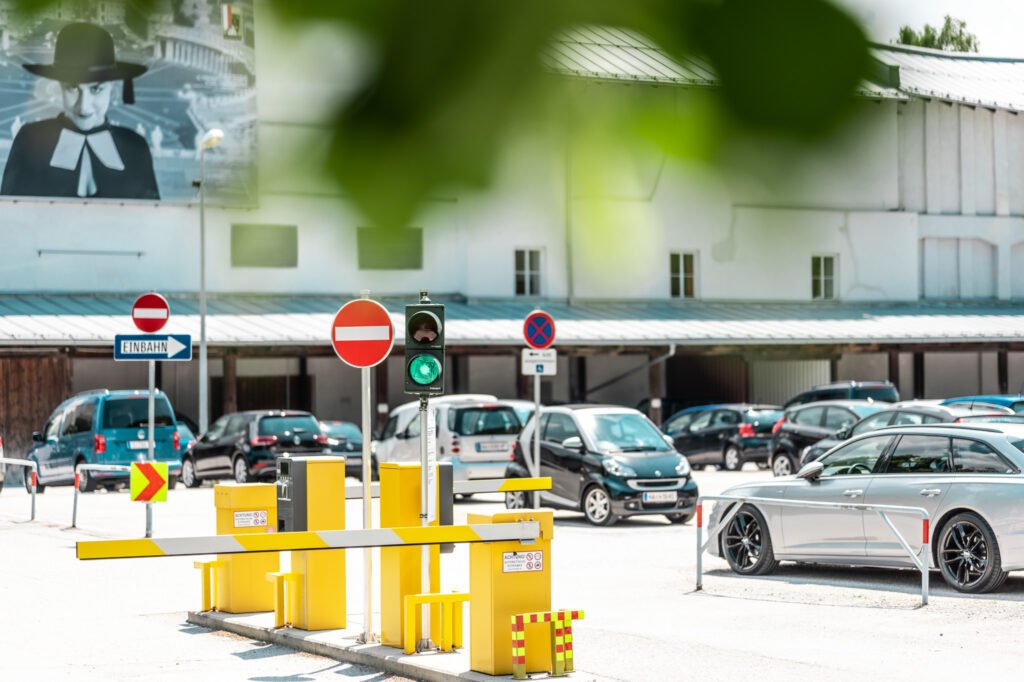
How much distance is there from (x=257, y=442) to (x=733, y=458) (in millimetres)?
9407

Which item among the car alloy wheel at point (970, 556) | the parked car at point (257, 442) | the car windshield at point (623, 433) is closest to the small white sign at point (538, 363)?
the car windshield at point (623, 433)

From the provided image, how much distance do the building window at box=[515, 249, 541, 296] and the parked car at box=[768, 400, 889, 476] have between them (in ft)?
75.1

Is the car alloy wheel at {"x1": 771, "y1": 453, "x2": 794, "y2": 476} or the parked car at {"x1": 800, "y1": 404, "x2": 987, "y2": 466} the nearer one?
the parked car at {"x1": 800, "y1": 404, "x2": 987, "y2": 466}

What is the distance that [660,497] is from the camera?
17984 millimetres

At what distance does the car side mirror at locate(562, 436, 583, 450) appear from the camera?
61.4ft

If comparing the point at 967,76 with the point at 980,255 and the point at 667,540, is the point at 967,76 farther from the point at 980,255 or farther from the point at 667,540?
the point at 667,540

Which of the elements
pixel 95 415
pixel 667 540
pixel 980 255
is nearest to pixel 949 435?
pixel 667 540

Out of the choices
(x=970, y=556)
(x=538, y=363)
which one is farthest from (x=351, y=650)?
(x=538, y=363)

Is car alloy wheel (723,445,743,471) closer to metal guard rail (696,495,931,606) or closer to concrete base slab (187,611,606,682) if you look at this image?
metal guard rail (696,495,931,606)

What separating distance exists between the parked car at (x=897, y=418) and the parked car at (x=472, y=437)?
14.1 ft

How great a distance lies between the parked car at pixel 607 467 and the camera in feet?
59.0

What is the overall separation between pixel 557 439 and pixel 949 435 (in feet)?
25.3

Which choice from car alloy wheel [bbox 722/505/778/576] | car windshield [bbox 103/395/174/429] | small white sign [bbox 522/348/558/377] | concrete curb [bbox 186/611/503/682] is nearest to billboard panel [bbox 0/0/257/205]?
concrete curb [bbox 186/611/503/682]

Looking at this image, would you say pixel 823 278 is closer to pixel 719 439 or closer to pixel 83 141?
pixel 83 141
